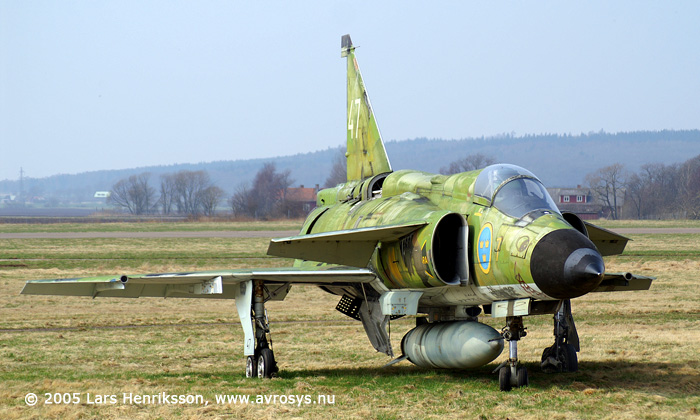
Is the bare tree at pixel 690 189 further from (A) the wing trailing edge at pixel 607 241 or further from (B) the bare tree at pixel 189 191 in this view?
(B) the bare tree at pixel 189 191

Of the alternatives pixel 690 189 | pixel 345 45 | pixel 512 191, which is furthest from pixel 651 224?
pixel 512 191

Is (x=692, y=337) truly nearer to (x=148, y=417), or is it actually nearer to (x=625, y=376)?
(x=625, y=376)

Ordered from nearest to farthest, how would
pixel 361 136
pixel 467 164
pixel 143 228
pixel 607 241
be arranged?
1. pixel 607 241
2. pixel 361 136
3. pixel 143 228
4. pixel 467 164

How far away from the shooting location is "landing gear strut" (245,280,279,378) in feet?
40.5

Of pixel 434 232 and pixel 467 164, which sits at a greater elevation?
pixel 467 164

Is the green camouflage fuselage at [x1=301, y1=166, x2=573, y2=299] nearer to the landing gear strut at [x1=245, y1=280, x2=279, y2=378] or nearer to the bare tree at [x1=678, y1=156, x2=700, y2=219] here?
the landing gear strut at [x1=245, y1=280, x2=279, y2=378]

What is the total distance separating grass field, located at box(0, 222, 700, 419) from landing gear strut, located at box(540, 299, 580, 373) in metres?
0.20

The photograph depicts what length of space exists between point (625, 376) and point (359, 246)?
4.64 meters

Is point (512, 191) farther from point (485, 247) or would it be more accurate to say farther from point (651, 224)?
point (651, 224)

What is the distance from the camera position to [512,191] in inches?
428

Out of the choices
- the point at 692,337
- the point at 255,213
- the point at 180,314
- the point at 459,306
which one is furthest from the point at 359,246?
the point at 255,213

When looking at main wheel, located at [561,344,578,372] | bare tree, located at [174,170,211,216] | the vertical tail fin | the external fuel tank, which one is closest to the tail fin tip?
the vertical tail fin

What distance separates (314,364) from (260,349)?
1719 millimetres

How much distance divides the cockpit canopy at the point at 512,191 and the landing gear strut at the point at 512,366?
163cm
